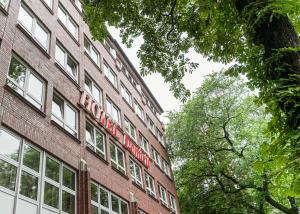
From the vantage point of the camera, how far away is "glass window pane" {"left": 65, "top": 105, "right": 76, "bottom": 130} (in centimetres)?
1430

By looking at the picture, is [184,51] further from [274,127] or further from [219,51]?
[274,127]

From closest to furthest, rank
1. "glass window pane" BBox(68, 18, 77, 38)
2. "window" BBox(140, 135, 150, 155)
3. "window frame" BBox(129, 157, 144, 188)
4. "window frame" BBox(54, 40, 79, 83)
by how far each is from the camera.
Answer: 1. "window frame" BBox(54, 40, 79, 83)
2. "glass window pane" BBox(68, 18, 77, 38)
3. "window frame" BBox(129, 157, 144, 188)
4. "window" BBox(140, 135, 150, 155)

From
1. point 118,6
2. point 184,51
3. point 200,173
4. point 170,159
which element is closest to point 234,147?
point 200,173

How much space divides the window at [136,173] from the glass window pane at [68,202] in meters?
8.31

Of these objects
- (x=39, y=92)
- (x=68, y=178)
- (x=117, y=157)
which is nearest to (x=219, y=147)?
(x=117, y=157)

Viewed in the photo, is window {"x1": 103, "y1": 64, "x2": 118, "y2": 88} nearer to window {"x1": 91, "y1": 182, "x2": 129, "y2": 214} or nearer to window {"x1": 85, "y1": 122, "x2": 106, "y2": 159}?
window {"x1": 85, "y1": 122, "x2": 106, "y2": 159}

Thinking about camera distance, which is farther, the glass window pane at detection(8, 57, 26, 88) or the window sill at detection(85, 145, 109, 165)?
the window sill at detection(85, 145, 109, 165)

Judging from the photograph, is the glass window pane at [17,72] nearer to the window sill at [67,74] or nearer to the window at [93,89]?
the window sill at [67,74]

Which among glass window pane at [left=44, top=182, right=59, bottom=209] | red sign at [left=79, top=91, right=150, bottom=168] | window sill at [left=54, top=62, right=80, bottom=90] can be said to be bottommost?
glass window pane at [left=44, top=182, right=59, bottom=209]

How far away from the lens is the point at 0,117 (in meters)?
9.63

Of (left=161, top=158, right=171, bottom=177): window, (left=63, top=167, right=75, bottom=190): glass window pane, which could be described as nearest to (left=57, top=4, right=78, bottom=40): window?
(left=63, top=167, right=75, bottom=190): glass window pane

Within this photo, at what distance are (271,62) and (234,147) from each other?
24915mm

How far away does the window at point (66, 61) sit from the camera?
15717 mm

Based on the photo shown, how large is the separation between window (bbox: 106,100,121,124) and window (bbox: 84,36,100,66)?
10.2ft
